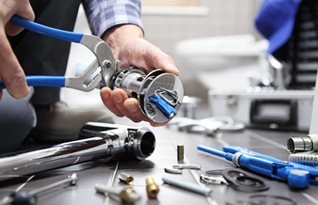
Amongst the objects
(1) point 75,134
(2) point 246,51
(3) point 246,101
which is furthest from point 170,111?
(2) point 246,51

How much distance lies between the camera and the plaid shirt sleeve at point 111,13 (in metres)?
0.74

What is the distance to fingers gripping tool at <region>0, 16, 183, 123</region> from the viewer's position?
0.50 meters

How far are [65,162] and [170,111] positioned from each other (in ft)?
0.61

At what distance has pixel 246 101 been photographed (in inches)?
46.1

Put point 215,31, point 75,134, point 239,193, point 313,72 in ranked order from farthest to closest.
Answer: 1. point 215,31
2. point 313,72
3. point 75,134
4. point 239,193

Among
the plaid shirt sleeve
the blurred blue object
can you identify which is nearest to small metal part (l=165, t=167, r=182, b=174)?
the plaid shirt sleeve

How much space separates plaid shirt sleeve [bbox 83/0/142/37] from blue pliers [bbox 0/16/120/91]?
0.68 ft

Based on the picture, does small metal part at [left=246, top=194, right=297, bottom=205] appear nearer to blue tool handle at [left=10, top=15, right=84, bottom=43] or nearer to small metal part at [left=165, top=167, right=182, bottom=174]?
small metal part at [left=165, top=167, right=182, bottom=174]

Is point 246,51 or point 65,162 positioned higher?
point 246,51

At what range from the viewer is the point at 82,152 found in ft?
1.74

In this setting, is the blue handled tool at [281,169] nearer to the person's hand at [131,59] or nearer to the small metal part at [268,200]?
the small metal part at [268,200]

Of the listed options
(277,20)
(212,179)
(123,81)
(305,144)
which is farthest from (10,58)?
(277,20)

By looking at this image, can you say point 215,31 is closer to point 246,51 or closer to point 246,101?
point 246,51

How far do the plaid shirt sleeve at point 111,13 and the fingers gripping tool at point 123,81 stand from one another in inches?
8.2
